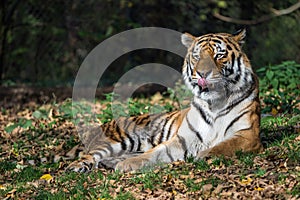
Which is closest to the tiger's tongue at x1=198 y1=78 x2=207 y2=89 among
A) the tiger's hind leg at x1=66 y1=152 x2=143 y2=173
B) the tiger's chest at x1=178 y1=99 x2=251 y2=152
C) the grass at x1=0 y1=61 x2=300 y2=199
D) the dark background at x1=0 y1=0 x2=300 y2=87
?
the tiger's chest at x1=178 y1=99 x2=251 y2=152

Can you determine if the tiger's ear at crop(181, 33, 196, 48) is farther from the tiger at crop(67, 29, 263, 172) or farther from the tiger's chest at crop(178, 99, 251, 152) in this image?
the tiger's chest at crop(178, 99, 251, 152)

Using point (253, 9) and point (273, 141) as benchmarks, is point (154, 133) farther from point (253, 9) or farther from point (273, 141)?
point (253, 9)

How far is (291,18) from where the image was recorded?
14.2m

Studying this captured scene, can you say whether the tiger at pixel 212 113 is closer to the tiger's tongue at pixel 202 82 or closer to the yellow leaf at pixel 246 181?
the tiger's tongue at pixel 202 82

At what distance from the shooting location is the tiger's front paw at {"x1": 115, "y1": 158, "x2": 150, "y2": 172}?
6.12 metres

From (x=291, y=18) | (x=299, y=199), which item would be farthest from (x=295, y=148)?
(x=291, y=18)

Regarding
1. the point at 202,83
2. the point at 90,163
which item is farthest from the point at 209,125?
the point at 90,163

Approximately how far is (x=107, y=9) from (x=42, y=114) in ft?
25.2

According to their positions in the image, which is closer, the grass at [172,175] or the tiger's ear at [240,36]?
the grass at [172,175]

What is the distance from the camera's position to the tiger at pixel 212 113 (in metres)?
6.11

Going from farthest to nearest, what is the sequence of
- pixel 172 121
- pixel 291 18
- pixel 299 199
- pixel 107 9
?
pixel 107 9 → pixel 291 18 → pixel 172 121 → pixel 299 199

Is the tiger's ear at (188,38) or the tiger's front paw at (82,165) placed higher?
the tiger's ear at (188,38)

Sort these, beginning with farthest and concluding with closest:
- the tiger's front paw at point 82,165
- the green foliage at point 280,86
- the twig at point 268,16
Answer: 1. the twig at point 268,16
2. the green foliage at point 280,86
3. the tiger's front paw at point 82,165

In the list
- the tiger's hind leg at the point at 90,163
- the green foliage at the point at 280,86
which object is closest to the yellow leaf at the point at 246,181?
the tiger's hind leg at the point at 90,163
